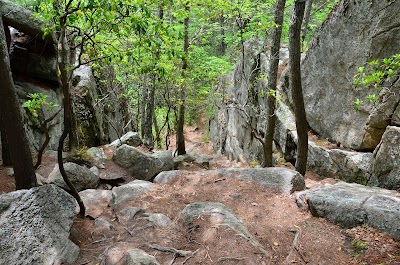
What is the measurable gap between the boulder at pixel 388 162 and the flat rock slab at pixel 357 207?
1104 millimetres

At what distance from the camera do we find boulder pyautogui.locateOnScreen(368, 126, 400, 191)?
6.93 meters

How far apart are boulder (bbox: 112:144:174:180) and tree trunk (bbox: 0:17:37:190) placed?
5463 mm

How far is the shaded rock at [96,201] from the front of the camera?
6.87 m

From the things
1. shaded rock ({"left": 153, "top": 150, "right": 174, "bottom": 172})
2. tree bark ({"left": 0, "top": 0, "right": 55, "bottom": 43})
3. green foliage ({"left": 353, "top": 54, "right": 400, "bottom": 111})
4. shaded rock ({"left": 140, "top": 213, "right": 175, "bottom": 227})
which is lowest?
shaded rock ({"left": 153, "top": 150, "right": 174, "bottom": 172})

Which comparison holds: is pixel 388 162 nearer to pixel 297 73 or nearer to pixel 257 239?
pixel 297 73

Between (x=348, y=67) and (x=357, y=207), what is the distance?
5695mm

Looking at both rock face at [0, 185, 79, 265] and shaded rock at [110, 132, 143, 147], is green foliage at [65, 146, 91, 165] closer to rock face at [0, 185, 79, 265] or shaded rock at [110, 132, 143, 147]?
shaded rock at [110, 132, 143, 147]

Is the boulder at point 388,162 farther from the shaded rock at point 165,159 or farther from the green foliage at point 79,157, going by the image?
the green foliage at point 79,157

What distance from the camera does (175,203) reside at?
23.9 feet

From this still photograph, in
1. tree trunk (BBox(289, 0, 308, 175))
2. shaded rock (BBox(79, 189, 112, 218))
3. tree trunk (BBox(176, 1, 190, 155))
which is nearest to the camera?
shaded rock (BBox(79, 189, 112, 218))

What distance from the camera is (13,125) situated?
17.2 feet

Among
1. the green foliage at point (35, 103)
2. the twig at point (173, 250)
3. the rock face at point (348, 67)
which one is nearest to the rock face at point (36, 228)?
the twig at point (173, 250)

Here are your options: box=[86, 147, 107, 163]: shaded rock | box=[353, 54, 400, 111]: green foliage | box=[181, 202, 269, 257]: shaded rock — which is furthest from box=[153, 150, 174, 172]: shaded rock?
box=[353, 54, 400, 111]: green foliage

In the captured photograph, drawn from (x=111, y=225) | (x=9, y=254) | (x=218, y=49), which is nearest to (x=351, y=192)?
→ (x=111, y=225)
